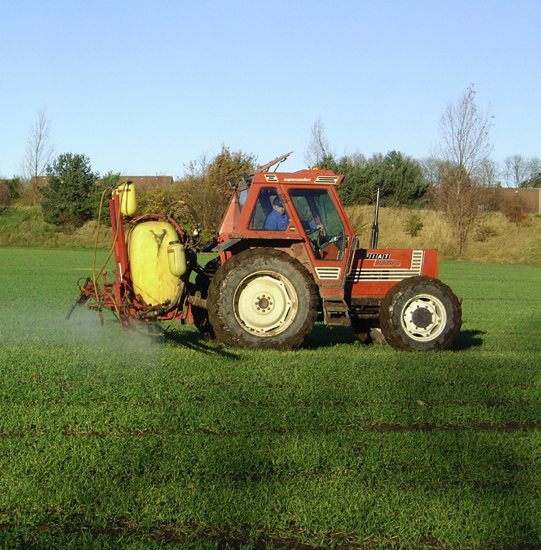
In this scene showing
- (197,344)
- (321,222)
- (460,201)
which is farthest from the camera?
(460,201)

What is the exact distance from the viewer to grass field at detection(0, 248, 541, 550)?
347cm

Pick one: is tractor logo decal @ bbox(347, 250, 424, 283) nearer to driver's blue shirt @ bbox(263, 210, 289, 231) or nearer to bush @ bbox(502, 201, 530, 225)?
driver's blue shirt @ bbox(263, 210, 289, 231)

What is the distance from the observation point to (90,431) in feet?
15.8

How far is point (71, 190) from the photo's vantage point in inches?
1686

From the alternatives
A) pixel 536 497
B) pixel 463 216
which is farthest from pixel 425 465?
pixel 463 216

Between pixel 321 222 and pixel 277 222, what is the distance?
558 mm

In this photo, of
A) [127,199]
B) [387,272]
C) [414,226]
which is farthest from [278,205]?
[414,226]

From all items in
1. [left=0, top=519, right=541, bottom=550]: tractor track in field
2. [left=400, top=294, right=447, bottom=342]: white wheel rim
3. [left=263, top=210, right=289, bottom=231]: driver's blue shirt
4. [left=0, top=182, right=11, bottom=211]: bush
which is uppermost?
[left=0, top=182, right=11, bottom=211]: bush

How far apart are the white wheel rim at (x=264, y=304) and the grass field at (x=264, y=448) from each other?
14.8 inches

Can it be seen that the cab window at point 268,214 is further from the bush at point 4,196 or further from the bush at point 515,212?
the bush at point 4,196

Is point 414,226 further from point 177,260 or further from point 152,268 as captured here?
point 177,260

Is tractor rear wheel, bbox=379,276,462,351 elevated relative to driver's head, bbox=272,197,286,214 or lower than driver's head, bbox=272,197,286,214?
lower

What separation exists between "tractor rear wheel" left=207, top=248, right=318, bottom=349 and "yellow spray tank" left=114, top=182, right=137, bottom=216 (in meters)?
1.28

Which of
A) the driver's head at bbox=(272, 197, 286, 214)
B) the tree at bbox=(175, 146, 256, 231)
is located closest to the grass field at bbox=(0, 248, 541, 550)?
the driver's head at bbox=(272, 197, 286, 214)
